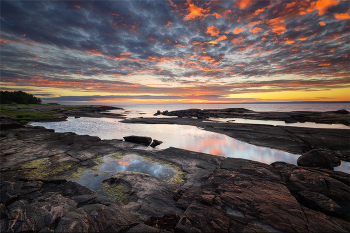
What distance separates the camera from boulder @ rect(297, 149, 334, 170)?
831 centimetres

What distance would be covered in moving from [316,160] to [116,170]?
39.6 feet

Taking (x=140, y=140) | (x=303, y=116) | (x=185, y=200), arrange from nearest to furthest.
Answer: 1. (x=185, y=200)
2. (x=140, y=140)
3. (x=303, y=116)

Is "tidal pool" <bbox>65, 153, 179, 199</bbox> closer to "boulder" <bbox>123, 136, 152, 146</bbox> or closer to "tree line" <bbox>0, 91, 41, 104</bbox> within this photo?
"boulder" <bbox>123, 136, 152, 146</bbox>

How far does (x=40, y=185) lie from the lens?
18.0ft

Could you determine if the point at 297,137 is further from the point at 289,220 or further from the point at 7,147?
the point at 7,147

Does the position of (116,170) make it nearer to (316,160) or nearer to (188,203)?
(188,203)

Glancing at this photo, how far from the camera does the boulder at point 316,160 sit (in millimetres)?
8312

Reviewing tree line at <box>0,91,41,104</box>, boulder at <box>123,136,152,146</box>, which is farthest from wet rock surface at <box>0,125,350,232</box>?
tree line at <box>0,91,41,104</box>

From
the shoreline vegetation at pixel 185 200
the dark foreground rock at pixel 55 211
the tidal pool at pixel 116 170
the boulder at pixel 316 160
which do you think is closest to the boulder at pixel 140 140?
the tidal pool at pixel 116 170

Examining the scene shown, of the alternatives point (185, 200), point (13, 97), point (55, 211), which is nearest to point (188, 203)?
point (185, 200)

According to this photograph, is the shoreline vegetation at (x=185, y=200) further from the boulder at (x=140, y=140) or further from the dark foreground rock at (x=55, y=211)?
the boulder at (x=140, y=140)

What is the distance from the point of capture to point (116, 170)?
842cm

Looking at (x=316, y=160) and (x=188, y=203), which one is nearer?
(x=188, y=203)

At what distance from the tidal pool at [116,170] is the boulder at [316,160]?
7943 mm
